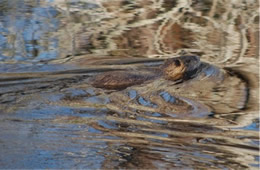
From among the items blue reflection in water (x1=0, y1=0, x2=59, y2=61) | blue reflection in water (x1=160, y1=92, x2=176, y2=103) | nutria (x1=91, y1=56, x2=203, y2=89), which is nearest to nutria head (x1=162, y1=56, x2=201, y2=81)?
nutria (x1=91, y1=56, x2=203, y2=89)

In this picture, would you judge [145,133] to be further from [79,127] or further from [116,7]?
[116,7]

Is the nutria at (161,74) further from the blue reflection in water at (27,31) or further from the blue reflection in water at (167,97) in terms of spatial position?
the blue reflection in water at (27,31)

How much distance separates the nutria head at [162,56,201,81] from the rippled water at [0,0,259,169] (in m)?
0.09

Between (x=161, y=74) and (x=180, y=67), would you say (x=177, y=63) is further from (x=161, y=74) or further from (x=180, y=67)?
(x=161, y=74)

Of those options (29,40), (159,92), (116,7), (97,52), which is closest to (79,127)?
(159,92)

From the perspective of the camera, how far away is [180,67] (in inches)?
253

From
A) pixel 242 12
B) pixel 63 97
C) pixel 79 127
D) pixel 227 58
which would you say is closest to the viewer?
pixel 79 127

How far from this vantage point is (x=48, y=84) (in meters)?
5.98

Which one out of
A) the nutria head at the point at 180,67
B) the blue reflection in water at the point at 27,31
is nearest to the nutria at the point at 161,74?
the nutria head at the point at 180,67

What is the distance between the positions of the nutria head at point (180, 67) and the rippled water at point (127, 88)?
0.09 meters

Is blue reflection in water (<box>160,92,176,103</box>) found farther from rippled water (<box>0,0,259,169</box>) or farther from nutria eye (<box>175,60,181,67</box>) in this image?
nutria eye (<box>175,60,181,67</box>)

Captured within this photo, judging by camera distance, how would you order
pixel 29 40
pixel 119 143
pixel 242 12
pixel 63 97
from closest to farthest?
1. pixel 119 143
2. pixel 63 97
3. pixel 29 40
4. pixel 242 12

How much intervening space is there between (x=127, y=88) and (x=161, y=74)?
1.79 ft

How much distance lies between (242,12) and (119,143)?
16.7ft
